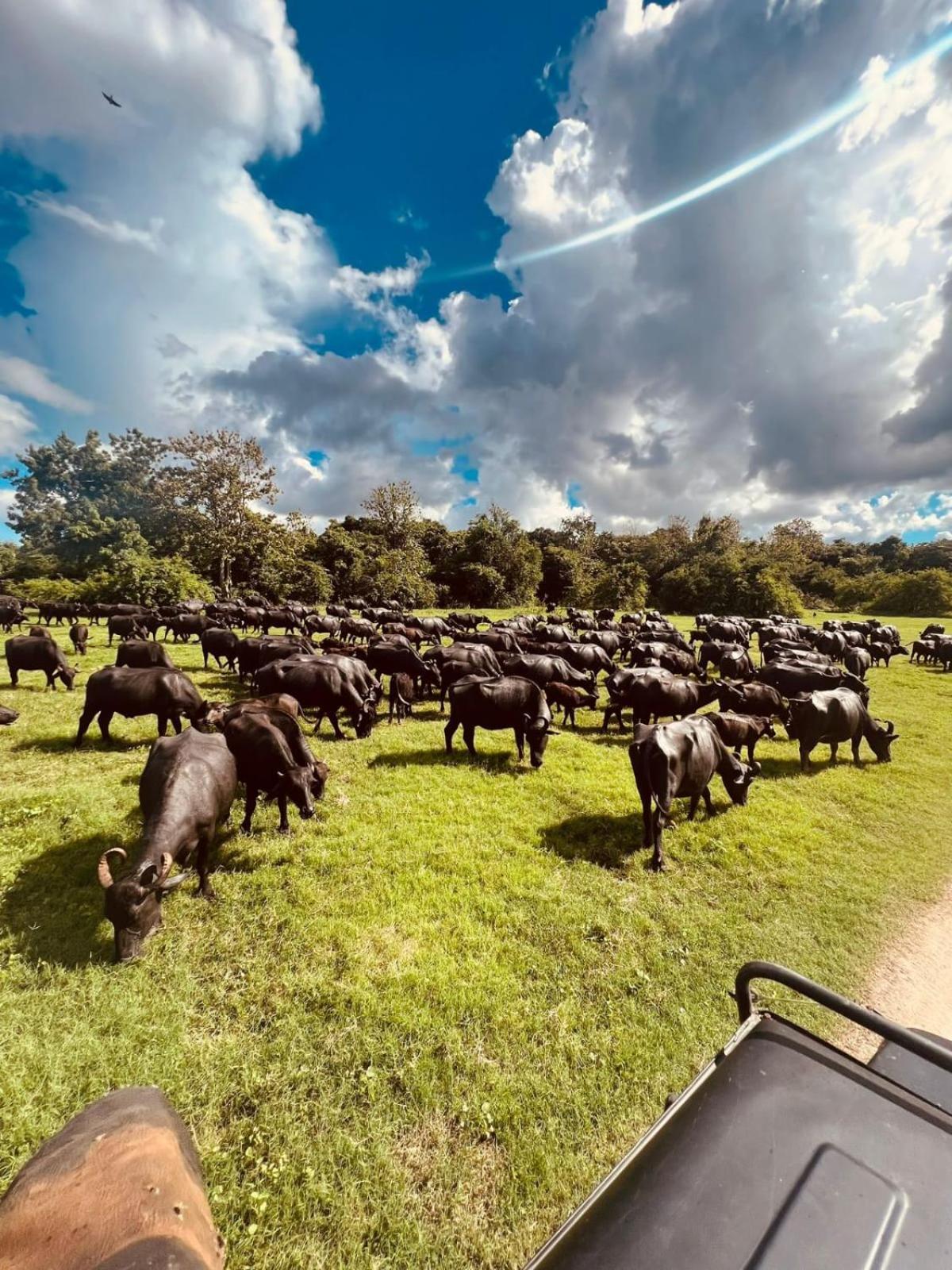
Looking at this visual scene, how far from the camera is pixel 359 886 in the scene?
20.8ft

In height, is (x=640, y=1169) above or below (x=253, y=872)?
above

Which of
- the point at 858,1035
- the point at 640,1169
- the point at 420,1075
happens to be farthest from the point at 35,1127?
the point at 858,1035

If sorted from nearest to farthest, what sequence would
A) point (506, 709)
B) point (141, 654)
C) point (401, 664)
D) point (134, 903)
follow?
point (134, 903), point (506, 709), point (141, 654), point (401, 664)

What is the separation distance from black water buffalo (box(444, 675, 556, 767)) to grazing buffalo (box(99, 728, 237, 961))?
16.6 ft

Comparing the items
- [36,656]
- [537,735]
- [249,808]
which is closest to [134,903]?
[249,808]

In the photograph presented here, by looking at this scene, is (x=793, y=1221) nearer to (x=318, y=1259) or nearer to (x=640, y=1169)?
(x=640, y=1169)

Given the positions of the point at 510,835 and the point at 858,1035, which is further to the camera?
the point at 510,835

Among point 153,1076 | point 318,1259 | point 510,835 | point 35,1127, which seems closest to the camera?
point 318,1259

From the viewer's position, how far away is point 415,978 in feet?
16.3

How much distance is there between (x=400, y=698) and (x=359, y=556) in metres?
44.3

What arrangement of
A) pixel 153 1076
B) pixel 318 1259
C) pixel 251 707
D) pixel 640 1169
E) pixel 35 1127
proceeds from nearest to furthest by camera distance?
pixel 640 1169, pixel 318 1259, pixel 35 1127, pixel 153 1076, pixel 251 707

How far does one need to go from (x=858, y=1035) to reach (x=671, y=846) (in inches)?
117

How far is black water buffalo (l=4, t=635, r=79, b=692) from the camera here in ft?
44.5

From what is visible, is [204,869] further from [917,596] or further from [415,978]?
[917,596]
